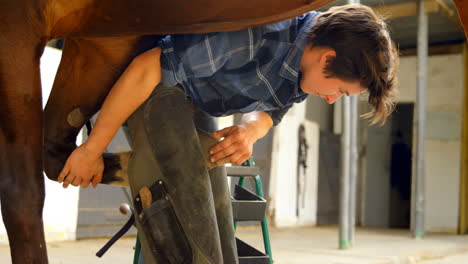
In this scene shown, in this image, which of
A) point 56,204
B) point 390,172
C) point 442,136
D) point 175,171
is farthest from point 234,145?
point 390,172

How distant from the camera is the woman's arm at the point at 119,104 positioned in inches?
48.4

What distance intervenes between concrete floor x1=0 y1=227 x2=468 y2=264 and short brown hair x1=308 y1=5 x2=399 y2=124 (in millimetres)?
Result: 2314

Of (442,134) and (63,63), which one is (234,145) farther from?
(442,134)

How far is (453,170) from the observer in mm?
8125

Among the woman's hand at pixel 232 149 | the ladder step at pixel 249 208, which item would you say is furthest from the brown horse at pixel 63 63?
the ladder step at pixel 249 208

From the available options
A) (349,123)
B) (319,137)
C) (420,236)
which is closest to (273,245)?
(349,123)

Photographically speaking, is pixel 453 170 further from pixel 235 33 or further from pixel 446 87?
pixel 235 33

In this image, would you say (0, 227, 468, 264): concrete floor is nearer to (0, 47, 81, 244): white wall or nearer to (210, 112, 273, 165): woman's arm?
(0, 47, 81, 244): white wall

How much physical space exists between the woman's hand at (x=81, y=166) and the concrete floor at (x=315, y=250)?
1.95 m

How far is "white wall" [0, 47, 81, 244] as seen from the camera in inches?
164

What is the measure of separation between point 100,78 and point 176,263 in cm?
45

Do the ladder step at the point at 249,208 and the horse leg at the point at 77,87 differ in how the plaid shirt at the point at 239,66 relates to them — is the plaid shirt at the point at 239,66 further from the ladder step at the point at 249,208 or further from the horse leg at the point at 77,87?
the ladder step at the point at 249,208

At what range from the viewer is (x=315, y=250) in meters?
4.73

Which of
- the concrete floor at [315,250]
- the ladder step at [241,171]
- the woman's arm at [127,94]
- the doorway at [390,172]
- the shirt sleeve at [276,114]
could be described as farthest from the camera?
the doorway at [390,172]
